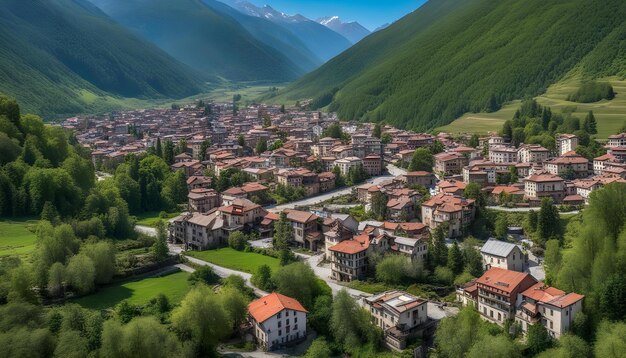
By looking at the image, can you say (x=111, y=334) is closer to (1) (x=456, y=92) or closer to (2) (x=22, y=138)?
(2) (x=22, y=138)

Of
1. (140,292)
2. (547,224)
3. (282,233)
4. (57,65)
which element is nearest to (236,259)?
(282,233)

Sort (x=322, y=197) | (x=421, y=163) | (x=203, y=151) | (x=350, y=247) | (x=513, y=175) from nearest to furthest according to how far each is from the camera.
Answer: (x=350, y=247) < (x=513, y=175) < (x=322, y=197) < (x=421, y=163) < (x=203, y=151)

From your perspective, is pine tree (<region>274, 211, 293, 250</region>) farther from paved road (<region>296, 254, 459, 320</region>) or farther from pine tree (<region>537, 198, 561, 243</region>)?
pine tree (<region>537, 198, 561, 243</region>)

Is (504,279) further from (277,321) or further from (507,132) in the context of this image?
(507,132)

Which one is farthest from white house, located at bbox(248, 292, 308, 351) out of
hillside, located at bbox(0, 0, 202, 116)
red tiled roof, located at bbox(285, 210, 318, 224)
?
hillside, located at bbox(0, 0, 202, 116)

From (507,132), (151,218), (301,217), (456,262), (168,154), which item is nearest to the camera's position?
(456,262)
